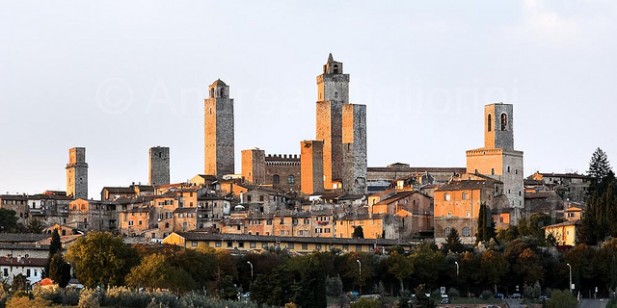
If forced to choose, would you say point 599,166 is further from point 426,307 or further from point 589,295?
point 426,307

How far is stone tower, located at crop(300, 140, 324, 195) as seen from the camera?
3868 inches

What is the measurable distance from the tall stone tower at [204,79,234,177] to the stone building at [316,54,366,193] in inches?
252

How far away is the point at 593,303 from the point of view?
69500 millimetres

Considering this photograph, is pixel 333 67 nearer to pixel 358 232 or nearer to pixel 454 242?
pixel 358 232

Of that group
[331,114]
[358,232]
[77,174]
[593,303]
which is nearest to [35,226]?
[77,174]

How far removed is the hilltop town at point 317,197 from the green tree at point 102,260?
21.0 feet

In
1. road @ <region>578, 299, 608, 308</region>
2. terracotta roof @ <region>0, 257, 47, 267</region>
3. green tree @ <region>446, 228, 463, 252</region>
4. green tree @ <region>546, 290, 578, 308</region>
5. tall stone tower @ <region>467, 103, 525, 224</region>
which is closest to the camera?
green tree @ <region>546, 290, 578, 308</region>

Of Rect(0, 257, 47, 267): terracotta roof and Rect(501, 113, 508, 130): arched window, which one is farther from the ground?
Rect(501, 113, 508, 130): arched window

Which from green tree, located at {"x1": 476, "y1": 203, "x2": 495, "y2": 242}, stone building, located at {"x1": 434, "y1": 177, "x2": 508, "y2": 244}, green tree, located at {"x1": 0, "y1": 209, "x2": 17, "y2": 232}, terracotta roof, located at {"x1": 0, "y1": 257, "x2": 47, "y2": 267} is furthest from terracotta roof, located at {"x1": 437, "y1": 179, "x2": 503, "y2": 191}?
green tree, located at {"x1": 0, "y1": 209, "x2": 17, "y2": 232}

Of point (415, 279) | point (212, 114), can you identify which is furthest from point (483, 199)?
point (212, 114)

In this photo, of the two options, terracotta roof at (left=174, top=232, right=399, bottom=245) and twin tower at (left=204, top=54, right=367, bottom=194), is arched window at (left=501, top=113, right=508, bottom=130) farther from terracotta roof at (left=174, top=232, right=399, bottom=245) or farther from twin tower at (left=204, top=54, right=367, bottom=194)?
terracotta roof at (left=174, top=232, right=399, bottom=245)

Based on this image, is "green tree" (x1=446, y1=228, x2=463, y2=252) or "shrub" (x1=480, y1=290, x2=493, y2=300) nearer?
"shrub" (x1=480, y1=290, x2=493, y2=300)

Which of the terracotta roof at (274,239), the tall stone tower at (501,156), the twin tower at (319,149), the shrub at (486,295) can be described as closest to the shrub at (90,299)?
the shrub at (486,295)

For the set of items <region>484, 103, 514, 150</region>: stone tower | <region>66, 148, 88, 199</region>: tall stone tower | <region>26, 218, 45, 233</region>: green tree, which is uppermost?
<region>484, 103, 514, 150</region>: stone tower
